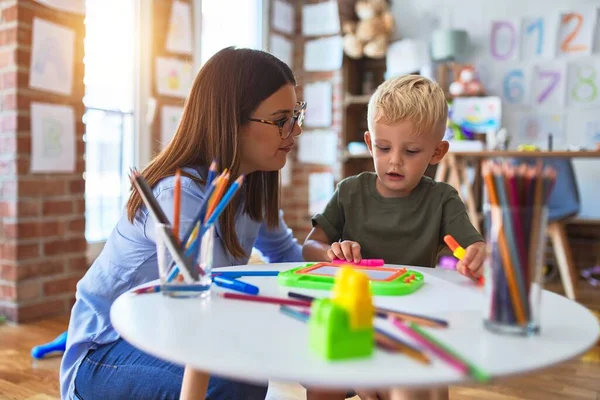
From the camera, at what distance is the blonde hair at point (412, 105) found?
1167mm

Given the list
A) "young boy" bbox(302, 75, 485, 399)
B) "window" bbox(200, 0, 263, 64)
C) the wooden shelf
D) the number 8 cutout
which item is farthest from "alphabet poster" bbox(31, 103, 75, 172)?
the number 8 cutout

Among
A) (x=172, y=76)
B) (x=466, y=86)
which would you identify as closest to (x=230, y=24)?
(x=172, y=76)

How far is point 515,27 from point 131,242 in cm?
358

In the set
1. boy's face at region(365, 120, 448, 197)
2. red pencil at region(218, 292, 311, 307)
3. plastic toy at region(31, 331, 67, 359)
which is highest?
boy's face at region(365, 120, 448, 197)

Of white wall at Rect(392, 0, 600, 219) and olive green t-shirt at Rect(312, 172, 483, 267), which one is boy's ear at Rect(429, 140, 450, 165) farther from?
white wall at Rect(392, 0, 600, 219)

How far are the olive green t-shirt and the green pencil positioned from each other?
661 millimetres

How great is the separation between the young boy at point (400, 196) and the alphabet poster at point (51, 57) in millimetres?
1602

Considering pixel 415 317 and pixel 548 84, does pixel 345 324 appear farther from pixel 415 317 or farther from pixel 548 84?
pixel 548 84

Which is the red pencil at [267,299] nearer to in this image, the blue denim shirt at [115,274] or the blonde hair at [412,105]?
the blue denim shirt at [115,274]

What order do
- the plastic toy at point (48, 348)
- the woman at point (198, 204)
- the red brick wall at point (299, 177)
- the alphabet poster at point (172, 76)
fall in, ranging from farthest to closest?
1. the red brick wall at point (299, 177)
2. the alphabet poster at point (172, 76)
3. the plastic toy at point (48, 348)
4. the woman at point (198, 204)

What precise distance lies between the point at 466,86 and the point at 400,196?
2.68 metres

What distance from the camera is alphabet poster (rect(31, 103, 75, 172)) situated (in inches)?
91.0

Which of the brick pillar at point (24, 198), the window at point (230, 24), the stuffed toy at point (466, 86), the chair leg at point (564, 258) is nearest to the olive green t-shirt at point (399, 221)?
the brick pillar at point (24, 198)

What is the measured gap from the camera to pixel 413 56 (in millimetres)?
3965
